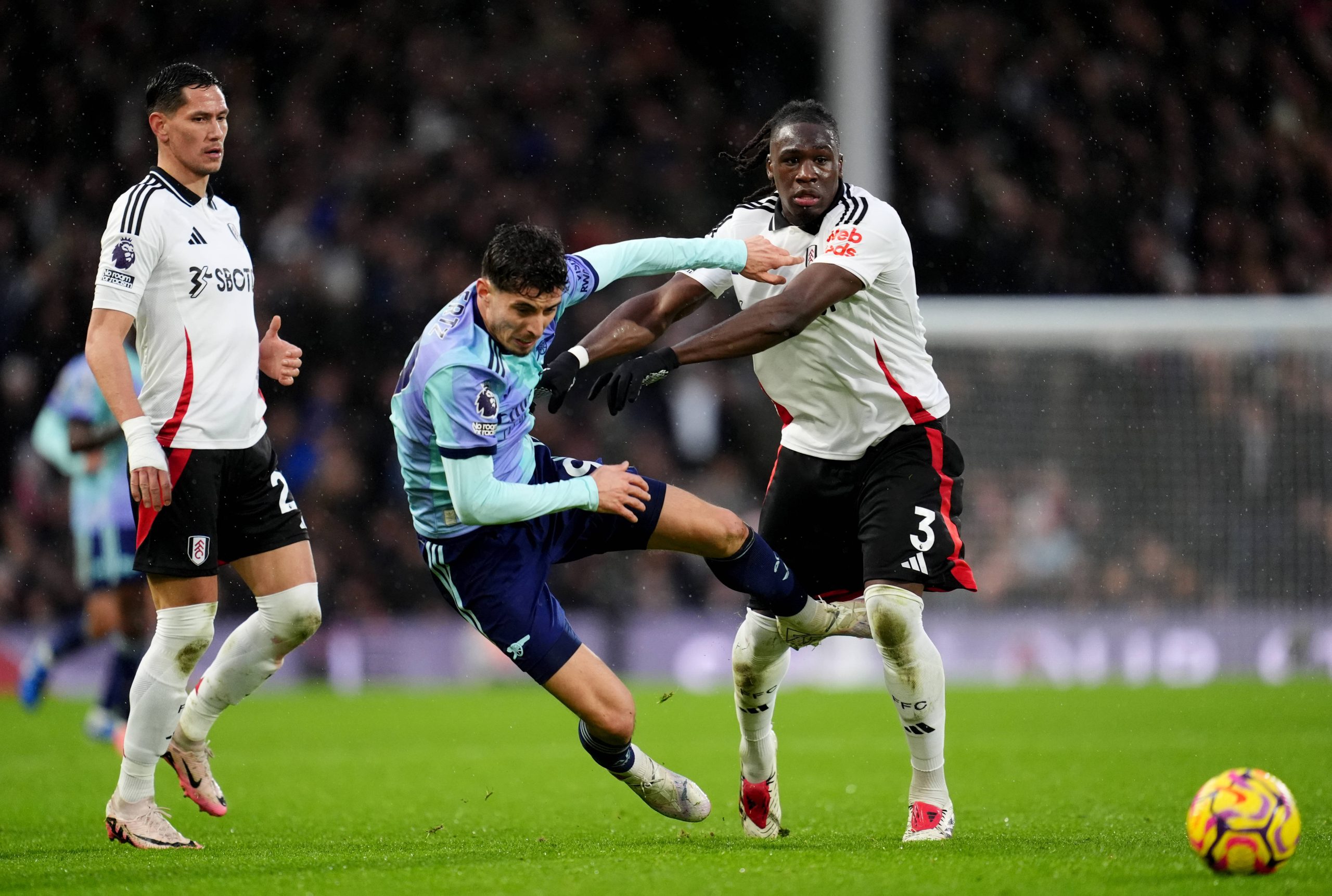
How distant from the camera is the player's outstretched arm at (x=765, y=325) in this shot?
5.27 meters

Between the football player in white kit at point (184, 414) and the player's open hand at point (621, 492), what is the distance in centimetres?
126

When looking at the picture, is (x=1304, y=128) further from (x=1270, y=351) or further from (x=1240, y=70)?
(x=1270, y=351)

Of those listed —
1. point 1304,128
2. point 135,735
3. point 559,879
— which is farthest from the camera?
point 1304,128

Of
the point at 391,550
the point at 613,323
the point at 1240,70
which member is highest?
the point at 1240,70

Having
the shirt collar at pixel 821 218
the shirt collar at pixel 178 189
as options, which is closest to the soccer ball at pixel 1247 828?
the shirt collar at pixel 821 218

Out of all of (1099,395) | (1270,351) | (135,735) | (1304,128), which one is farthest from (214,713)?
(1304,128)

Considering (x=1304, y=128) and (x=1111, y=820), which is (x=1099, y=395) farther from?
(x=1111, y=820)

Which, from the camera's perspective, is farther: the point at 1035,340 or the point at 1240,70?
the point at 1240,70

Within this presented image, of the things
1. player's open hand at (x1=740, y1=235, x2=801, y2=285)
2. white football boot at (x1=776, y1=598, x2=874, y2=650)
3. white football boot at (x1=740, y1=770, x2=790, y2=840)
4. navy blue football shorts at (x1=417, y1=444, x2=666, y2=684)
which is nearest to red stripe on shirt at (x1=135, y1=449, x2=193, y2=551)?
navy blue football shorts at (x1=417, y1=444, x2=666, y2=684)

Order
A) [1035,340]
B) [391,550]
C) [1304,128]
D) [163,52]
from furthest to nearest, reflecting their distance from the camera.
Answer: [1304,128]
[163,52]
[391,550]
[1035,340]

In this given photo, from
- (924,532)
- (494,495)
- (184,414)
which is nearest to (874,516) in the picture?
(924,532)

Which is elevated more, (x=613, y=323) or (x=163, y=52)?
(x=163, y=52)

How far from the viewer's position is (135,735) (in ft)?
17.6

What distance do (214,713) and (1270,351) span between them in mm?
10569
